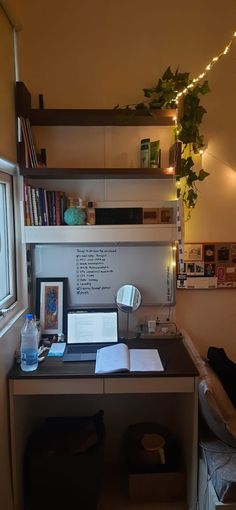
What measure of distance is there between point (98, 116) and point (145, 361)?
55.2 inches

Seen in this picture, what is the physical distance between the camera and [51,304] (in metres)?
2.31

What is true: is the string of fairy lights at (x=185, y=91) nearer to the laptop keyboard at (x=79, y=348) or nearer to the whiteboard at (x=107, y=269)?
the whiteboard at (x=107, y=269)

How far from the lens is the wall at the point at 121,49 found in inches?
88.3

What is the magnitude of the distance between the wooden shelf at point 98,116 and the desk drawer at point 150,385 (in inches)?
55.9

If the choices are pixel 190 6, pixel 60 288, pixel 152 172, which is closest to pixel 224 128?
pixel 152 172

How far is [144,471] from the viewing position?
209 cm

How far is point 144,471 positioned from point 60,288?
115cm

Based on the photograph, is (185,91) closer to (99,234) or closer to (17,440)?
(99,234)

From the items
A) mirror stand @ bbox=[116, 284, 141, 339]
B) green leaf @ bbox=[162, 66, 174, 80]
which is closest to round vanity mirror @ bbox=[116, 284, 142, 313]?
mirror stand @ bbox=[116, 284, 141, 339]

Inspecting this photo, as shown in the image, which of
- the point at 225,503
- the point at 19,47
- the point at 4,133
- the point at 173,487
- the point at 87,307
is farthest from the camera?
the point at 87,307

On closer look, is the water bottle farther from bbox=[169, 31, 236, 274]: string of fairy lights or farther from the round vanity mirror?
bbox=[169, 31, 236, 274]: string of fairy lights

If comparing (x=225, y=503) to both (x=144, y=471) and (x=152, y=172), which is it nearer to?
(x=144, y=471)

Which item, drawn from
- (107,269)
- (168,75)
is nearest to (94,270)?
(107,269)

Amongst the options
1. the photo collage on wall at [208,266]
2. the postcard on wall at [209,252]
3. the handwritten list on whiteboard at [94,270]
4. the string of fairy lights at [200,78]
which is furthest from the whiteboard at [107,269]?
the string of fairy lights at [200,78]
